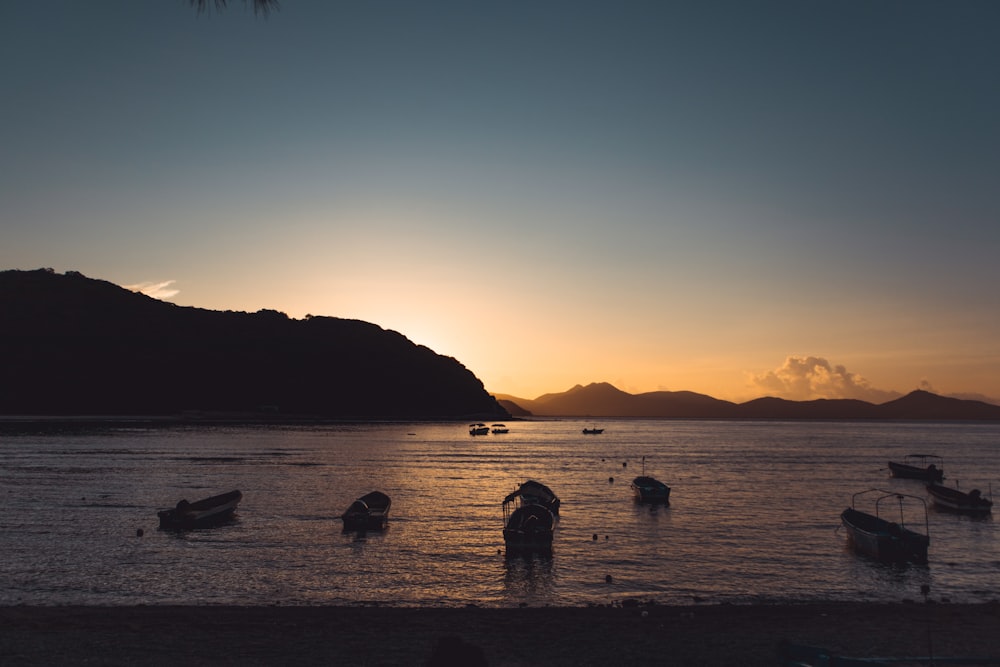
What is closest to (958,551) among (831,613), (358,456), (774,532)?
(774,532)

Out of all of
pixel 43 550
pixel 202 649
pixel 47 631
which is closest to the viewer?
pixel 202 649

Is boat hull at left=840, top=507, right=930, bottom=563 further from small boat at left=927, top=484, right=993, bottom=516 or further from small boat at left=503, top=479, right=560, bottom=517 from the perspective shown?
small boat at left=927, top=484, right=993, bottom=516

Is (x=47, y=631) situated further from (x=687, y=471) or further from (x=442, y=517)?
(x=687, y=471)

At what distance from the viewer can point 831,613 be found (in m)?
24.1

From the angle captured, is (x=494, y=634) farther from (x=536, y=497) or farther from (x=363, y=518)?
(x=536, y=497)

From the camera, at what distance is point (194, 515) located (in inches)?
1631

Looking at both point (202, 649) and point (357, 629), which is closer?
point (202, 649)

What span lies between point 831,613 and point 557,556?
14.5 meters

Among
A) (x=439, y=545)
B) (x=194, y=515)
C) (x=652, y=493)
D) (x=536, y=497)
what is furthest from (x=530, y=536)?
(x=652, y=493)

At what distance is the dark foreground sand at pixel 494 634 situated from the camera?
1891 cm

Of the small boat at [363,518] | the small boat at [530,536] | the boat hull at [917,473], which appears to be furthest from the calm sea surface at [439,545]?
the boat hull at [917,473]

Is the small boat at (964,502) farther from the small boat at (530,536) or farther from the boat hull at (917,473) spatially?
the small boat at (530,536)

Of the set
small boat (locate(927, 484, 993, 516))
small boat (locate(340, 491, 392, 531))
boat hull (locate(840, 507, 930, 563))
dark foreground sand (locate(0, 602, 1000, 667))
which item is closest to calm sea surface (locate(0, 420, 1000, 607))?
boat hull (locate(840, 507, 930, 563))

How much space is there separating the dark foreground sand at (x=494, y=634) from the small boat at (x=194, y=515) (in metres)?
17.8
